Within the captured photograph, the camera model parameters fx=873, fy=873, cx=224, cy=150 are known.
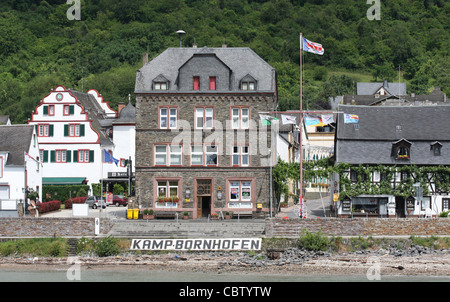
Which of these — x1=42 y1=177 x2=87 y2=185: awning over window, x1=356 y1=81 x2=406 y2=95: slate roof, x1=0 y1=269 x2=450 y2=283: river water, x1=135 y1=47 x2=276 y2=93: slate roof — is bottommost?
x1=0 y1=269 x2=450 y2=283: river water

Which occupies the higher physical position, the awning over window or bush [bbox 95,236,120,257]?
the awning over window

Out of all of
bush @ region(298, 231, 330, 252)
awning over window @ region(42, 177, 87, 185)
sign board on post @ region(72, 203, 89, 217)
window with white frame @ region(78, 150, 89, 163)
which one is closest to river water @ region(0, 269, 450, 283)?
bush @ region(298, 231, 330, 252)

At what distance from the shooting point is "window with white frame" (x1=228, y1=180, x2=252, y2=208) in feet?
212

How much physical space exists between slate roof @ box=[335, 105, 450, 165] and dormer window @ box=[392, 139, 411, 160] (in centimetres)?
28

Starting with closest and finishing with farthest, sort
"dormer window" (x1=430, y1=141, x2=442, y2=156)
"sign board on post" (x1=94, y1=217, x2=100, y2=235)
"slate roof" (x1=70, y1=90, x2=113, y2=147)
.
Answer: "sign board on post" (x1=94, y1=217, x2=100, y2=235), "dormer window" (x1=430, y1=141, x2=442, y2=156), "slate roof" (x1=70, y1=90, x2=113, y2=147)

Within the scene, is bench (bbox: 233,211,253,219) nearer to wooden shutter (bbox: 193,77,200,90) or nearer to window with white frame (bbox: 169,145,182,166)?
window with white frame (bbox: 169,145,182,166)

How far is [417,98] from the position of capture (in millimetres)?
123312

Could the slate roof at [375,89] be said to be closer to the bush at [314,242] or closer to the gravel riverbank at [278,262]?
the bush at [314,242]

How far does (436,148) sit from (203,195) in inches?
712

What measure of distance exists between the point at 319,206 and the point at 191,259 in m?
27.1

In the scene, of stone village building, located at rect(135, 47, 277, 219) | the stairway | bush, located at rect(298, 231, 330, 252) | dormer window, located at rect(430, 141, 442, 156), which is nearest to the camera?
bush, located at rect(298, 231, 330, 252)

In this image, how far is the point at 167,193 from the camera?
65.1m

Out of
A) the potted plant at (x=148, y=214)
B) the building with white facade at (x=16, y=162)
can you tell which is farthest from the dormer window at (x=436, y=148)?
the building with white facade at (x=16, y=162)
